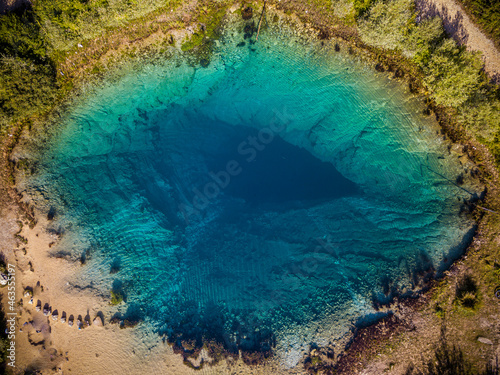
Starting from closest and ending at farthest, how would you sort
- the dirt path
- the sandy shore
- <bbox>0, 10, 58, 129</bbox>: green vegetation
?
<bbox>0, 10, 58, 129</bbox>: green vegetation → the sandy shore → the dirt path

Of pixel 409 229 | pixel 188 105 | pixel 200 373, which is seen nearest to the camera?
pixel 200 373

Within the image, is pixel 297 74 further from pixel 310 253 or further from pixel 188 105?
pixel 310 253

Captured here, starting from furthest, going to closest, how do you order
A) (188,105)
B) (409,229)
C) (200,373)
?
(188,105) < (409,229) < (200,373)

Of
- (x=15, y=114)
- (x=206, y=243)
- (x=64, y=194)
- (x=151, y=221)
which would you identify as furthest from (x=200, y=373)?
(x=15, y=114)

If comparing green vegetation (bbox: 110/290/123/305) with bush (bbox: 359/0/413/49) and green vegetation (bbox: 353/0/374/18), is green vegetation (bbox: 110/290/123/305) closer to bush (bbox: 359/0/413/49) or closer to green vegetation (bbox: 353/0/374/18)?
bush (bbox: 359/0/413/49)

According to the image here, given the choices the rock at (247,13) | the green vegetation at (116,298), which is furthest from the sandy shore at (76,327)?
the rock at (247,13)

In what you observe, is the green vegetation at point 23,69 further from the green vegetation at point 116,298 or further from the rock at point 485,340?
the rock at point 485,340

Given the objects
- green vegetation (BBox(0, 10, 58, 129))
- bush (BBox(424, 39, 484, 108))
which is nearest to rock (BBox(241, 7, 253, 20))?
bush (BBox(424, 39, 484, 108))
